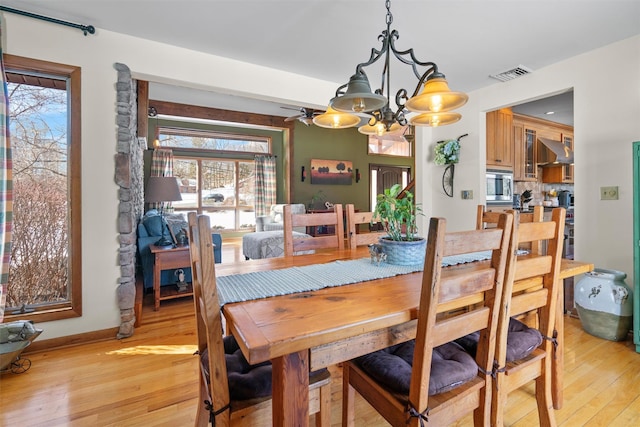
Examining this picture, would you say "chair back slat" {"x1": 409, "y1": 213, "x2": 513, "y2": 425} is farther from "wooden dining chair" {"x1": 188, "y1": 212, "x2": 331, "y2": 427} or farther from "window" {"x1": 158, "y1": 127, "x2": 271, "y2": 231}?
"window" {"x1": 158, "y1": 127, "x2": 271, "y2": 231}

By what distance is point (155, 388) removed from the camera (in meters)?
1.82

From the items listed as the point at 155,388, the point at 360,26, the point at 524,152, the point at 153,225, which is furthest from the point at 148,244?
the point at 524,152

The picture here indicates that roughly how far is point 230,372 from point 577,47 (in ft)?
12.3

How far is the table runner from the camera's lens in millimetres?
1224

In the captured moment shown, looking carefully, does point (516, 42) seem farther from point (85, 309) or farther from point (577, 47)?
point (85, 309)

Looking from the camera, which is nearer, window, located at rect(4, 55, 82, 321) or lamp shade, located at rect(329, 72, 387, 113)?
lamp shade, located at rect(329, 72, 387, 113)

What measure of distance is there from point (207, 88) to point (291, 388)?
9.59 feet

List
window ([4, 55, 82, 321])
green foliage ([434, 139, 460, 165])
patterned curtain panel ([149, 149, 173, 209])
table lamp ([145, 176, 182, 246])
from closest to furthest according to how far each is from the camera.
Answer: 1. window ([4, 55, 82, 321])
2. table lamp ([145, 176, 182, 246])
3. green foliage ([434, 139, 460, 165])
4. patterned curtain panel ([149, 149, 173, 209])

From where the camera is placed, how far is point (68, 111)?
2410 millimetres

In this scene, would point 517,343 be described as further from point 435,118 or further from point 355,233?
point 435,118

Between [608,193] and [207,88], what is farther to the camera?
[207,88]

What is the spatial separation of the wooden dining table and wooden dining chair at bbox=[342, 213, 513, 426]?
12 cm

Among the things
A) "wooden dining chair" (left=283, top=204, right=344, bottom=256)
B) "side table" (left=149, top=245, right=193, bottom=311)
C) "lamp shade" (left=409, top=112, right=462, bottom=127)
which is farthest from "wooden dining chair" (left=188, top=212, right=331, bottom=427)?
"side table" (left=149, top=245, right=193, bottom=311)

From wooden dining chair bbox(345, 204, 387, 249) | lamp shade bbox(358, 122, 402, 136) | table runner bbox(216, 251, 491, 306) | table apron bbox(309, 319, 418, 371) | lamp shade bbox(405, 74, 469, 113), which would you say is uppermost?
lamp shade bbox(405, 74, 469, 113)
